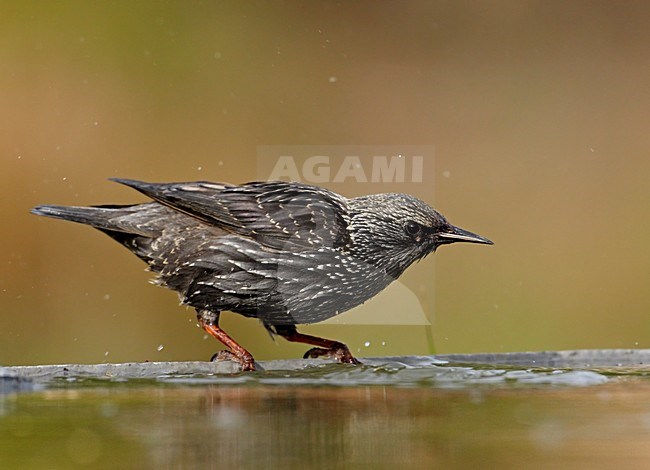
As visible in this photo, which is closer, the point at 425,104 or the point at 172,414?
the point at 172,414

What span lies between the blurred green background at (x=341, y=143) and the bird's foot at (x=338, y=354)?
7.04ft

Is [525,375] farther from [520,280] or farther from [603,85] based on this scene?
[603,85]

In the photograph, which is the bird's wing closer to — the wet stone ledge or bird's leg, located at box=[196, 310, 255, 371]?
bird's leg, located at box=[196, 310, 255, 371]

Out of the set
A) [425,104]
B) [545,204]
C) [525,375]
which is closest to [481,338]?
[545,204]

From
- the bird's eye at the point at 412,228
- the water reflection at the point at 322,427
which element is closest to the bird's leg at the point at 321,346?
the bird's eye at the point at 412,228

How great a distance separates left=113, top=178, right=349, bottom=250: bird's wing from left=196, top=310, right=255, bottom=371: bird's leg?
1.37 feet

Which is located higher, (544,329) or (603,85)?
(603,85)

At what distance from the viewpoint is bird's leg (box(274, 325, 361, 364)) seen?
5.15 meters

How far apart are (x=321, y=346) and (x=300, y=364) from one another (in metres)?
0.71

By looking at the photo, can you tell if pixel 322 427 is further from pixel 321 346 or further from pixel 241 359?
pixel 321 346

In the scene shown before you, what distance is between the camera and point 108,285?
830 centimetres

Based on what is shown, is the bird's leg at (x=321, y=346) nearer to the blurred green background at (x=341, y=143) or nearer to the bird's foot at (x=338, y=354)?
the bird's foot at (x=338, y=354)

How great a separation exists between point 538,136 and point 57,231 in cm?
380

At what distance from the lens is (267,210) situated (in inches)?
210
